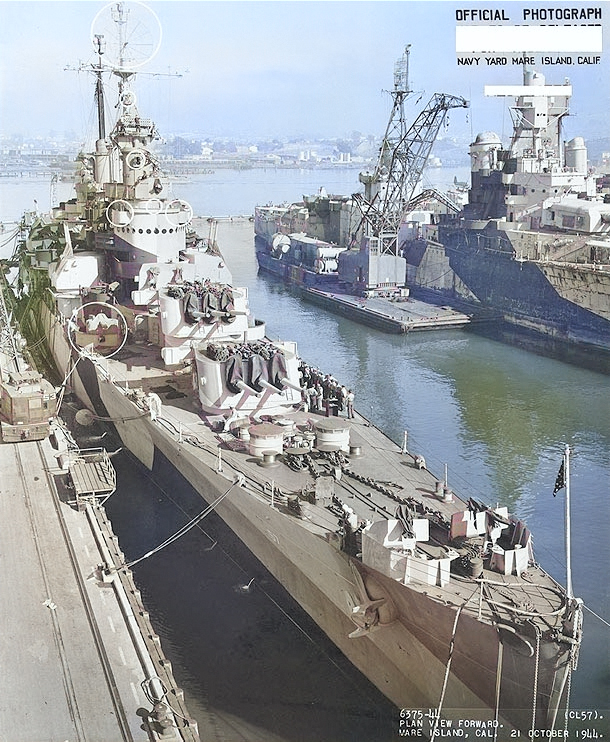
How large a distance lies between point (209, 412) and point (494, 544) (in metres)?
6.48

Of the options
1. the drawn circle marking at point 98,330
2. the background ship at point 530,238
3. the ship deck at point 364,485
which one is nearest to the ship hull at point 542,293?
the background ship at point 530,238

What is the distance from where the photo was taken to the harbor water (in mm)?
11094

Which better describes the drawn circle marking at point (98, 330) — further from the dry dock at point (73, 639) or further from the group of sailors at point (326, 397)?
the dry dock at point (73, 639)

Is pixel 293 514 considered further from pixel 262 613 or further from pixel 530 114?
pixel 530 114

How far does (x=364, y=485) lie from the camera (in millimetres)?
12914

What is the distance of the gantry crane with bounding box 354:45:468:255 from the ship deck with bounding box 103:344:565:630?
23.9 m

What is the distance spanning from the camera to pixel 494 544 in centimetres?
1060

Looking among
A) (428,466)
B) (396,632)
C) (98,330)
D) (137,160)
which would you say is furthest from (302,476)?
(137,160)

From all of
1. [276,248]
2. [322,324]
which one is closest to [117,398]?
[322,324]

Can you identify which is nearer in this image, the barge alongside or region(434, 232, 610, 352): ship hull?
region(434, 232, 610, 352): ship hull

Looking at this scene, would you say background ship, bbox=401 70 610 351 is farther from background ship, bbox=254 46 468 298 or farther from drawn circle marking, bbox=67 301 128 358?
drawn circle marking, bbox=67 301 128 358

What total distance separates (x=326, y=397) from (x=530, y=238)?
21.5m

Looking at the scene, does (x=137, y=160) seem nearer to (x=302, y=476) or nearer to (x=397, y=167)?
(x=302, y=476)

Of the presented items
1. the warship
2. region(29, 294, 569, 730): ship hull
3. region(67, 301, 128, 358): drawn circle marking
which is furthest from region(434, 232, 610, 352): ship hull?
region(29, 294, 569, 730): ship hull
